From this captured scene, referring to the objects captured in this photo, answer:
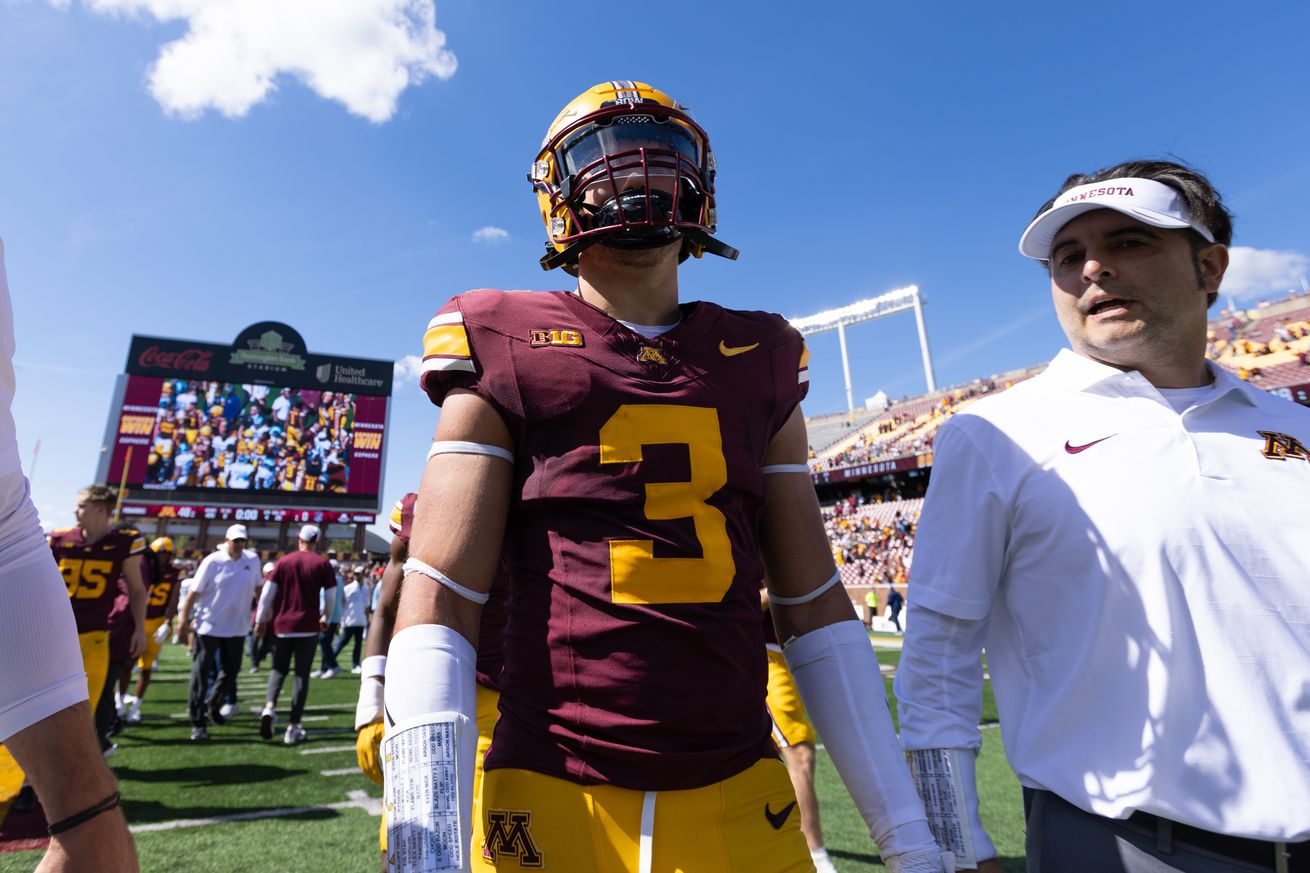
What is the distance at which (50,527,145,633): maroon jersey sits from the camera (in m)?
4.94

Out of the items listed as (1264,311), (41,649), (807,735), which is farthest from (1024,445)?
(1264,311)

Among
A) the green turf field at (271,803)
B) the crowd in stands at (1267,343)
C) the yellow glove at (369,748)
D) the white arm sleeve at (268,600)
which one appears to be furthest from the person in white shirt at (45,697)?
the crowd in stands at (1267,343)

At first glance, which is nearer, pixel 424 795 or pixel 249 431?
pixel 424 795

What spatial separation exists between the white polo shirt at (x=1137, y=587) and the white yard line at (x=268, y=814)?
4.45 metres

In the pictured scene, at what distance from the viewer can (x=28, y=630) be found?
114 cm

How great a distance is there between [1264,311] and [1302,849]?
4124 centimetres

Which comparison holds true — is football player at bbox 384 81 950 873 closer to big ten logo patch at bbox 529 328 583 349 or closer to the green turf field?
big ten logo patch at bbox 529 328 583 349

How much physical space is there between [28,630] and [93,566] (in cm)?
486

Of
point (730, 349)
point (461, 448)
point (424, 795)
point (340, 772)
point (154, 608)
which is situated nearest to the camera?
point (424, 795)

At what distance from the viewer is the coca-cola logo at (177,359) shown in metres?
30.7

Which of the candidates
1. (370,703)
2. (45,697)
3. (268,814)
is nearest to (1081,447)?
(45,697)


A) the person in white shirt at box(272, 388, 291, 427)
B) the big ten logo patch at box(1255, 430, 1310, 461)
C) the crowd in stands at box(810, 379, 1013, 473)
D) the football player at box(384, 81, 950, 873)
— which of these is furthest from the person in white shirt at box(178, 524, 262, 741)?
the crowd in stands at box(810, 379, 1013, 473)

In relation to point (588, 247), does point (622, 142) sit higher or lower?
higher

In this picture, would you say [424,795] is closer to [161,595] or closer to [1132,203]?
[1132,203]
